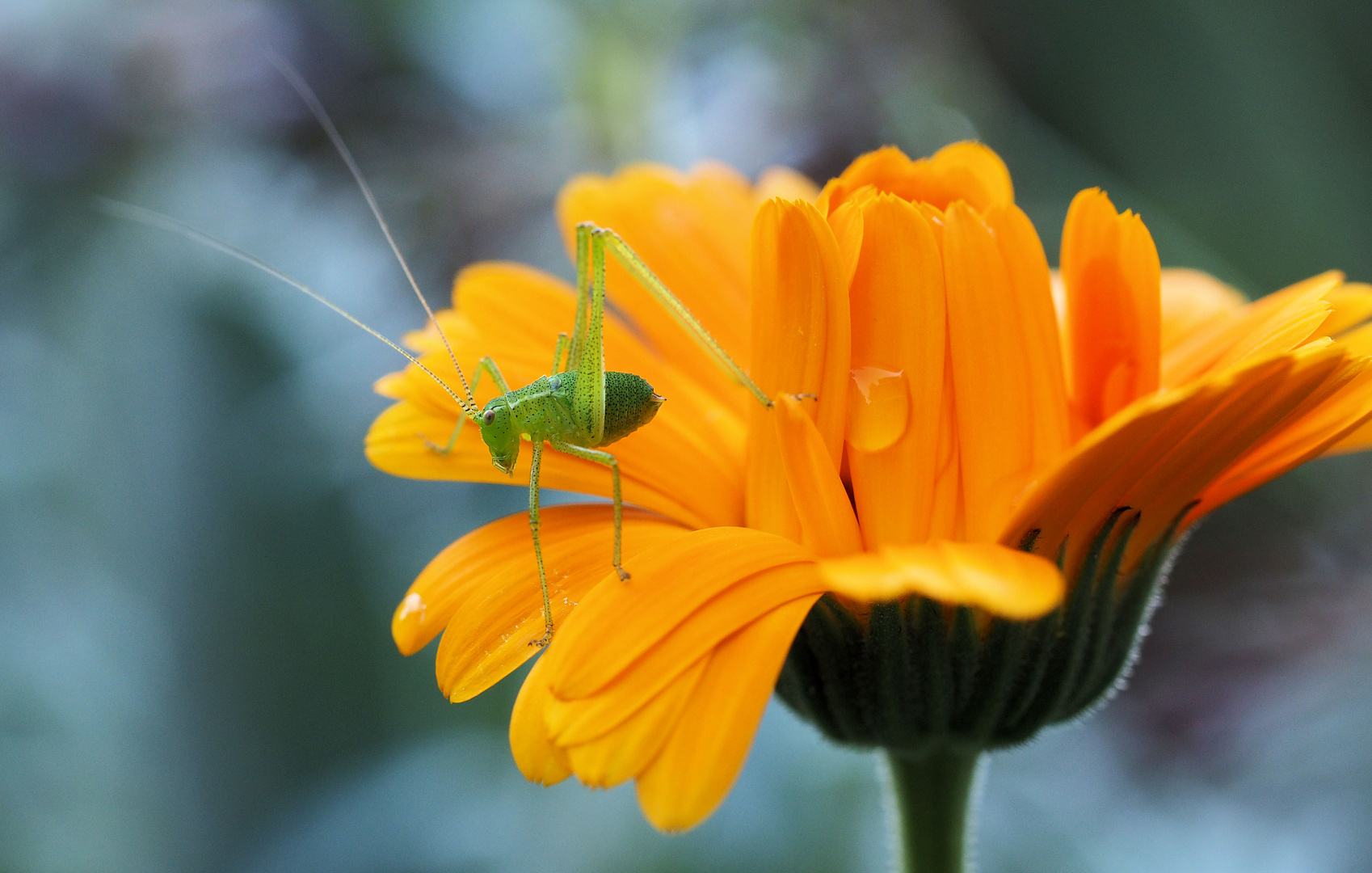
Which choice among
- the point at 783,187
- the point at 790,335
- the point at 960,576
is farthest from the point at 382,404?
the point at 960,576

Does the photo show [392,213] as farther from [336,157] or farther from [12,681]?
[12,681]

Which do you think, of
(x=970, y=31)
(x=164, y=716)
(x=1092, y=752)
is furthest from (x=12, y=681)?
(x=970, y=31)

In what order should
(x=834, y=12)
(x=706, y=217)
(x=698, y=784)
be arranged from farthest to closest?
1. (x=834, y=12)
2. (x=706, y=217)
3. (x=698, y=784)

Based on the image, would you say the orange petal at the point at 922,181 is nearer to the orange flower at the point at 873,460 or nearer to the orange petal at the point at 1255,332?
the orange flower at the point at 873,460

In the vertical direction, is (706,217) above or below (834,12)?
below

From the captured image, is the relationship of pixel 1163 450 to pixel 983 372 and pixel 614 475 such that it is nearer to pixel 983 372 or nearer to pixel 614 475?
pixel 983 372

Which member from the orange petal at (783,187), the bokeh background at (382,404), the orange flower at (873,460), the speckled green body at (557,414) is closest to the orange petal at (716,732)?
the orange flower at (873,460)

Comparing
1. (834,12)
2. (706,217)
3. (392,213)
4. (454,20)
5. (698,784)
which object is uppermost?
(834,12)
